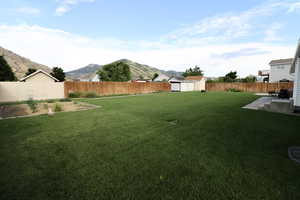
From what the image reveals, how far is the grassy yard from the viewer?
1781 millimetres

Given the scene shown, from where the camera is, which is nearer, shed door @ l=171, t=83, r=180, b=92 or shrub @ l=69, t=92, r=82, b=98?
shrub @ l=69, t=92, r=82, b=98

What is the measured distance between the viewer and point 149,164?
7.95ft

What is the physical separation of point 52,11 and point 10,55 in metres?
91.4

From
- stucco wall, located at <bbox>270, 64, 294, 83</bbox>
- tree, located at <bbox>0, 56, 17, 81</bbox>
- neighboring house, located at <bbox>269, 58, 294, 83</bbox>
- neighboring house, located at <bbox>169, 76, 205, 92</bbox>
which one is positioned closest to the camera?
tree, located at <bbox>0, 56, 17, 81</bbox>

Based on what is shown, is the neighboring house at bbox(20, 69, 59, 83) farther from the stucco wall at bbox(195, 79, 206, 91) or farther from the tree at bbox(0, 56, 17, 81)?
the stucco wall at bbox(195, 79, 206, 91)

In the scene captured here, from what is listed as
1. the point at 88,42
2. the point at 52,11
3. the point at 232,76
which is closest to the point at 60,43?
the point at 88,42

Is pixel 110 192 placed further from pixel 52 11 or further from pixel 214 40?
pixel 214 40

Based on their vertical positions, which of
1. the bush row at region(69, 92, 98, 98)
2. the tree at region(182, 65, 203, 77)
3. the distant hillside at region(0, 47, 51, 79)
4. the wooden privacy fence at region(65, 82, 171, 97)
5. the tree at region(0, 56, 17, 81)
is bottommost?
the bush row at region(69, 92, 98, 98)

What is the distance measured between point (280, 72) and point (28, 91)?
38.9 m

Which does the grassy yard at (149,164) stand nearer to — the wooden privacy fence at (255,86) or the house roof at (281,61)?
the wooden privacy fence at (255,86)

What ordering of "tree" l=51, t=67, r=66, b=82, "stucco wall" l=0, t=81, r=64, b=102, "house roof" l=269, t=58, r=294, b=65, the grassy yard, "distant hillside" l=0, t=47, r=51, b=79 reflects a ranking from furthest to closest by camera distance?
"distant hillside" l=0, t=47, r=51, b=79 < "tree" l=51, t=67, r=66, b=82 < "house roof" l=269, t=58, r=294, b=65 < "stucco wall" l=0, t=81, r=64, b=102 < the grassy yard

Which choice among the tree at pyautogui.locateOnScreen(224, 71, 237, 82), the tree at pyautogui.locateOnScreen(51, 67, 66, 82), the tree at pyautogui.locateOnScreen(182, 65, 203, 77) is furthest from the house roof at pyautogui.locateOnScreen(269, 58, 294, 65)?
the tree at pyautogui.locateOnScreen(51, 67, 66, 82)

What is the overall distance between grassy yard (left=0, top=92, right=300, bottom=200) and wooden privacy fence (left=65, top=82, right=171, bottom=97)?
1285 centimetres

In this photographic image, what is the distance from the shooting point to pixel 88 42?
17.5 meters
